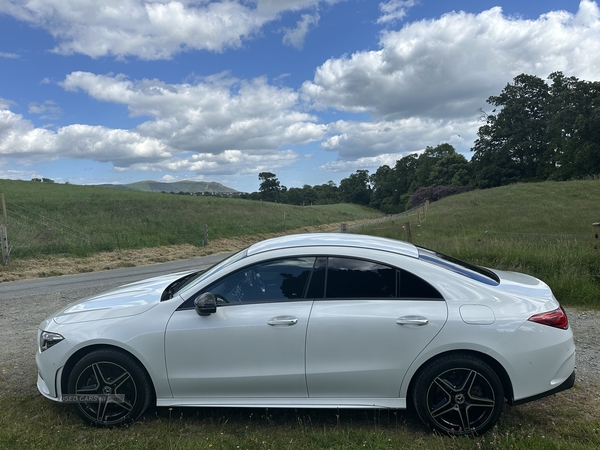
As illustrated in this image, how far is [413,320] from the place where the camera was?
10.1 feet

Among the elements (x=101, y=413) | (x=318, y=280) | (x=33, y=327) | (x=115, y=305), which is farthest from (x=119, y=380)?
(x=33, y=327)

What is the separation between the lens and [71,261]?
1617 cm

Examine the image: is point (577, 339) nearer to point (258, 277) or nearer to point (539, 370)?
point (539, 370)

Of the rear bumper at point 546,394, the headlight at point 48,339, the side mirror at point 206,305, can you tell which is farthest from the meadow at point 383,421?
the side mirror at point 206,305

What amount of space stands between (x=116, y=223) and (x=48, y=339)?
23501 millimetres

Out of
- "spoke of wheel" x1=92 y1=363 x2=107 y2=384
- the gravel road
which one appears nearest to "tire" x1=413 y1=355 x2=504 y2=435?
the gravel road

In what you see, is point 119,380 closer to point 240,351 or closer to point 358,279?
point 240,351

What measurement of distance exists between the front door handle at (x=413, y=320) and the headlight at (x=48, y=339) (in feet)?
9.12

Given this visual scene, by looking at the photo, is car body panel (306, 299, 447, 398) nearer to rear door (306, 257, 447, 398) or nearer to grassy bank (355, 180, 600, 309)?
rear door (306, 257, 447, 398)

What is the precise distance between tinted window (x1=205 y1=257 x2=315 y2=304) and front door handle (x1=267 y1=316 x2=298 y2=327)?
19cm

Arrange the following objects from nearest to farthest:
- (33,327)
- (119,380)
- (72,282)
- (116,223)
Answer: (119,380) → (33,327) → (72,282) → (116,223)

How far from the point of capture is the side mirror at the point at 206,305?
3.17m

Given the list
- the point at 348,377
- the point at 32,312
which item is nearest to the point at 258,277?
the point at 348,377

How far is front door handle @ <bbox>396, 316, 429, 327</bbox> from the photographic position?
3.07 meters
